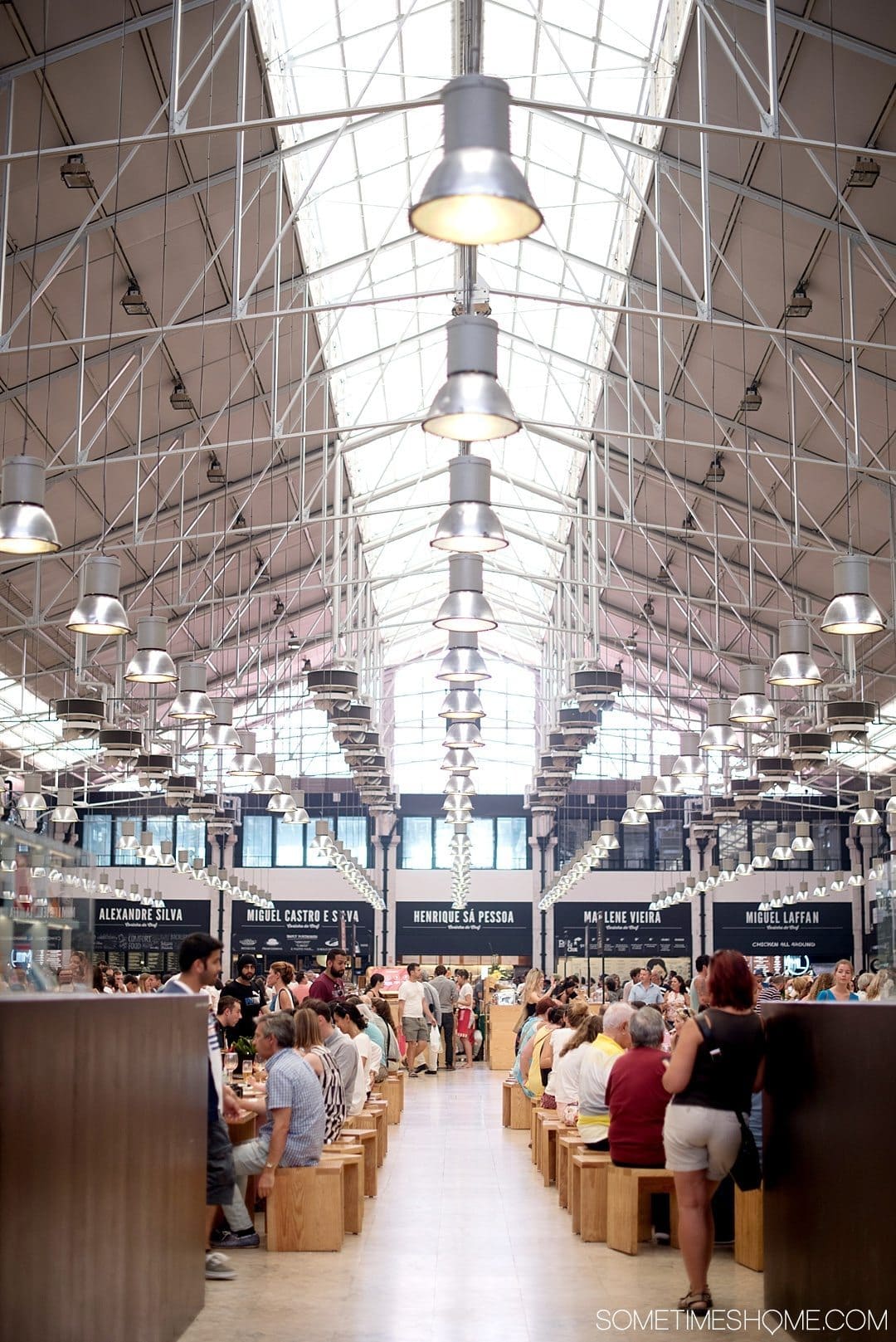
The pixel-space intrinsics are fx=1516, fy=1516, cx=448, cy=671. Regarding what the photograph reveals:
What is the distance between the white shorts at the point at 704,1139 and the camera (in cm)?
697

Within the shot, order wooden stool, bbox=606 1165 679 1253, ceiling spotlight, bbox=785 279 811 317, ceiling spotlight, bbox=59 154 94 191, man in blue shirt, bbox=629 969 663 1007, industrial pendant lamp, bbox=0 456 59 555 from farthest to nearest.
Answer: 1. man in blue shirt, bbox=629 969 663 1007
2. ceiling spotlight, bbox=785 279 811 317
3. ceiling spotlight, bbox=59 154 94 191
4. industrial pendant lamp, bbox=0 456 59 555
5. wooden stool, bbox=606 1165 679 1253

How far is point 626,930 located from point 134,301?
33.6 meters

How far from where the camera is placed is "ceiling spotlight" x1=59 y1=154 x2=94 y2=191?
13.4 metres

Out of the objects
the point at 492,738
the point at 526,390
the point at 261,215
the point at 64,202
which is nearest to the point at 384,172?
the point at 261,215

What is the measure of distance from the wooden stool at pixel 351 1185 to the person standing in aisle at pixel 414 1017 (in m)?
15.1

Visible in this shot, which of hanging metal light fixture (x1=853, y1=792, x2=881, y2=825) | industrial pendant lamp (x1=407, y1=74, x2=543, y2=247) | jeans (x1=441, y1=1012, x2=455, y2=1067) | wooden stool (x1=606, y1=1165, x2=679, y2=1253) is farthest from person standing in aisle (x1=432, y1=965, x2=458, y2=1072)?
industrial pendant lamp (x1=407, y1=74, x2=543, y2=247)

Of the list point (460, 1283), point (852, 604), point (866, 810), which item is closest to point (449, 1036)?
point (866, 810)

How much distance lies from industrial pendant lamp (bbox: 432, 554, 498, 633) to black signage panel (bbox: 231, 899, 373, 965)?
1405 inches

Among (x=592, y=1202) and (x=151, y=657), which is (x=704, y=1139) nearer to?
(x=592, y=1202)

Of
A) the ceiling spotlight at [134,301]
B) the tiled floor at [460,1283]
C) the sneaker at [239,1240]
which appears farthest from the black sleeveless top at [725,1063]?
the ceiling spotlight at [134,301]

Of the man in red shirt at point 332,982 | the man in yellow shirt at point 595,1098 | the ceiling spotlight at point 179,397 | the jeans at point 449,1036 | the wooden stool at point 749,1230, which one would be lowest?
the jeans at point 449,1036

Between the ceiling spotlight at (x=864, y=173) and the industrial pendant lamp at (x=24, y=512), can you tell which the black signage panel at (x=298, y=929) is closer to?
the ceiling spotlight at (x=864, y=173)

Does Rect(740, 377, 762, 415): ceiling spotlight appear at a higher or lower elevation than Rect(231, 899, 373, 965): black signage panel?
higher

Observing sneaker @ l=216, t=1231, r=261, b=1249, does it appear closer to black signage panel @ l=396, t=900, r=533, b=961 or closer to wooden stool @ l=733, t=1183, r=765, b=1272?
wooden stool @ l=733, t=1183, r=765, b=1272
